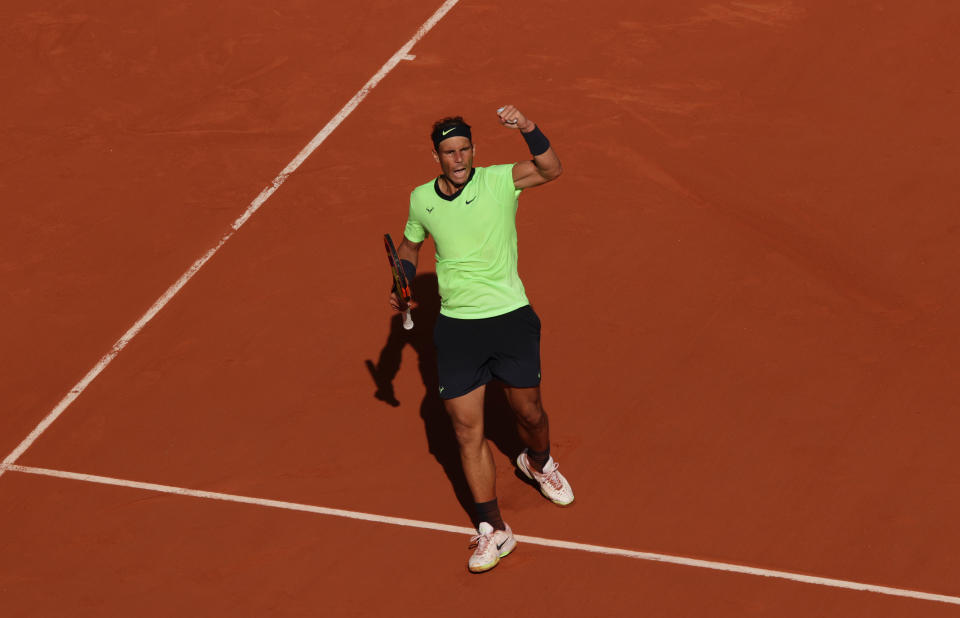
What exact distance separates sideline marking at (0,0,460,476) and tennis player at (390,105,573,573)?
12.6ft

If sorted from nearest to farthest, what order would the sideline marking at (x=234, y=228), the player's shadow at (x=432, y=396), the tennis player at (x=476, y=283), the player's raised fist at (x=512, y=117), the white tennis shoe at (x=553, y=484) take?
the player's raised fist at (x=512, y=117) → the tennis player at (x=476, y=283) → the white tennis shoe at (x=553, y=484) → the player's shadow at (x=432, y=396) → the sideline marking at (x=234, y=228)

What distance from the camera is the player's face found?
7633 millimetres

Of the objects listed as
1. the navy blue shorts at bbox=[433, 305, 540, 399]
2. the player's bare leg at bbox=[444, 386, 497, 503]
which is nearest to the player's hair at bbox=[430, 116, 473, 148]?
the navy blue shorts at bbox=[433, 305, 540, 399]

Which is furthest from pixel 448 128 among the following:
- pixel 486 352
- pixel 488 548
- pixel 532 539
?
pixel 532 539

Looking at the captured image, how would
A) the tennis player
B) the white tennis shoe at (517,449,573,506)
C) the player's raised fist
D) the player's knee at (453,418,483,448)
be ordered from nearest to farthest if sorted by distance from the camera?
the player's raised fist
the tennis player
the player's knee at (453,418,483,448)
the white tennis shoe at (517,449,573,506)

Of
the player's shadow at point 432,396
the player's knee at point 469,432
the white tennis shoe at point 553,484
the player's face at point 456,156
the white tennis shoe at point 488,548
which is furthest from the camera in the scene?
the player's shadow at point 432,396

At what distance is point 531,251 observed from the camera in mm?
11102

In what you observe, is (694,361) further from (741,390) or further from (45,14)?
(45,14)

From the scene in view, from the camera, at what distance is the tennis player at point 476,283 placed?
25.5 feet

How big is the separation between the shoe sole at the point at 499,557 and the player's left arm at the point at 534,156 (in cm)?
236

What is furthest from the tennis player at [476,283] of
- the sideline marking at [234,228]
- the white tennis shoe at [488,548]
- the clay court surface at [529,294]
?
the sideline marking at [234,228]

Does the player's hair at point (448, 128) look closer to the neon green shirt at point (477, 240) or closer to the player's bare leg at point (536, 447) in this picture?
the neon green shirt at point (477, 240)

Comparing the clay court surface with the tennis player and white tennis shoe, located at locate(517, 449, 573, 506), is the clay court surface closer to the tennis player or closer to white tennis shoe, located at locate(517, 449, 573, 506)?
white tennis shoe, located at locate(517, 449, 573, 506)

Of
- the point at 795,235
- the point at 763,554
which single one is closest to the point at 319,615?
the point at 763,554
